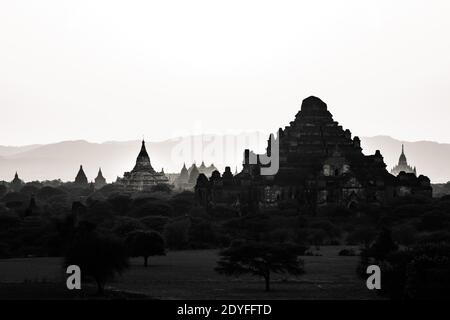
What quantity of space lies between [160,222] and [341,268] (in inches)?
1900

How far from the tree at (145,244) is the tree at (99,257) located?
64.7 ft

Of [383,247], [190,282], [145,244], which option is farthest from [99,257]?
[145,244]

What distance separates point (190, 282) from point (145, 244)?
17796mm

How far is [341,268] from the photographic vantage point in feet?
312

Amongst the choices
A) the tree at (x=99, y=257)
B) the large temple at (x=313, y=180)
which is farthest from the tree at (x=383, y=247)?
the large temple at (x=313, y=180)

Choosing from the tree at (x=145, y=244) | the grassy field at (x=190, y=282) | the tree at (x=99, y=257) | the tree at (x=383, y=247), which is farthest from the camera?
the tree at (x=145, y=244)

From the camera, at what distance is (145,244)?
102 meters

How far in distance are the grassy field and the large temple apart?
71294mm

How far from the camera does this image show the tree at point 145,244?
100938 millimetres

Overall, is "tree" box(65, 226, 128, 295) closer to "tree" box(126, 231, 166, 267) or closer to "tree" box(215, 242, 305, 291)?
"tree" box(215, 242, 305, 291)

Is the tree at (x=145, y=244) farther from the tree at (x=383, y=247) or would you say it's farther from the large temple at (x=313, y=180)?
the large temple at (x=313, y=180)

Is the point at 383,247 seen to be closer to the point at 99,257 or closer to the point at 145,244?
the point at 99,257
